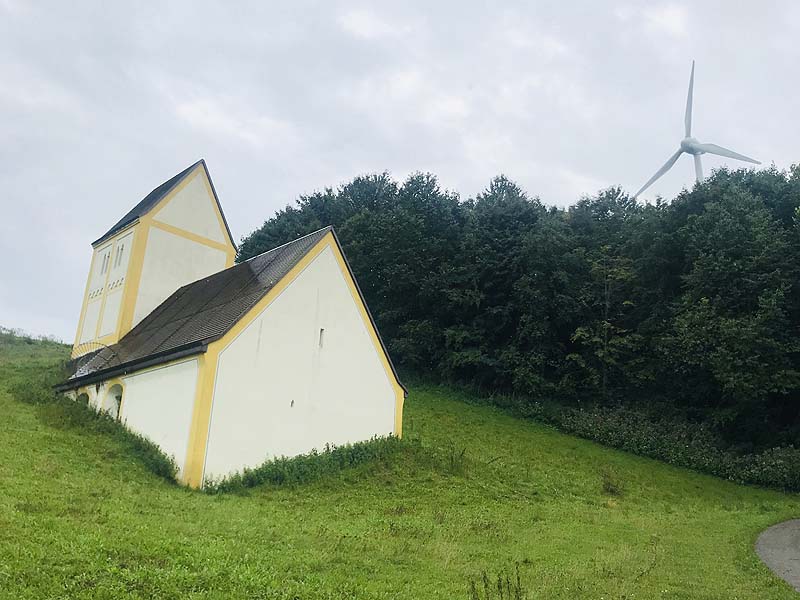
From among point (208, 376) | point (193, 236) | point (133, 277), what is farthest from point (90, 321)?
point (208, 376)

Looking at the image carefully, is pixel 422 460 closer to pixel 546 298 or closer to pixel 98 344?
pixel 98 344

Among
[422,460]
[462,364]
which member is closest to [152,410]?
[422,460]

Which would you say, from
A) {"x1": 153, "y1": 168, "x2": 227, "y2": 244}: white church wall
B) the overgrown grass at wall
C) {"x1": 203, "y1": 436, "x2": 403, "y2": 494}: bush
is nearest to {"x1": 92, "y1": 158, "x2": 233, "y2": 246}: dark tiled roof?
{"x1": 153, "y1": 168, "x2": 227, "y2": 244}: white church wall

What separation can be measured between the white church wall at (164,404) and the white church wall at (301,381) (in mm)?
762

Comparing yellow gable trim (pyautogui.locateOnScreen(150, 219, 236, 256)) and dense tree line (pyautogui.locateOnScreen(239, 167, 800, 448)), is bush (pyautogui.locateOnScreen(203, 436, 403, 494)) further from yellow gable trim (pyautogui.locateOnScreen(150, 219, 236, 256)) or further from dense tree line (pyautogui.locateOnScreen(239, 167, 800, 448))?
dense tree line (pyautogui.locateOnScreen(239, 167, 800, 448))

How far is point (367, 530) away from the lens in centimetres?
1218

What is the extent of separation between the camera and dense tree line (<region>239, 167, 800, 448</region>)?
1160 inches

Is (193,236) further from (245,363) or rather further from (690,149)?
(690,149)

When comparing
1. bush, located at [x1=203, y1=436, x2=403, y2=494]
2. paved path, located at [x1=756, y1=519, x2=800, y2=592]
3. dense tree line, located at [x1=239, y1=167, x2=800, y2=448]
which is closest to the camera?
paved path, located at [x1=756, y1=519, x2=800, y2=592]

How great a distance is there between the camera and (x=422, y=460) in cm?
1923

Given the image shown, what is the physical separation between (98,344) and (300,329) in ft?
39.6

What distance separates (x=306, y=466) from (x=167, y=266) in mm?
13411

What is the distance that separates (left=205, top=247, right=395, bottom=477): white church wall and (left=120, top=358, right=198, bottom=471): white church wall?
30.0 inches

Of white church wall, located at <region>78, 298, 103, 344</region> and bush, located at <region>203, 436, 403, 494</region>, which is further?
white church wall, located at <region>78, 298, 103, 344</region>
